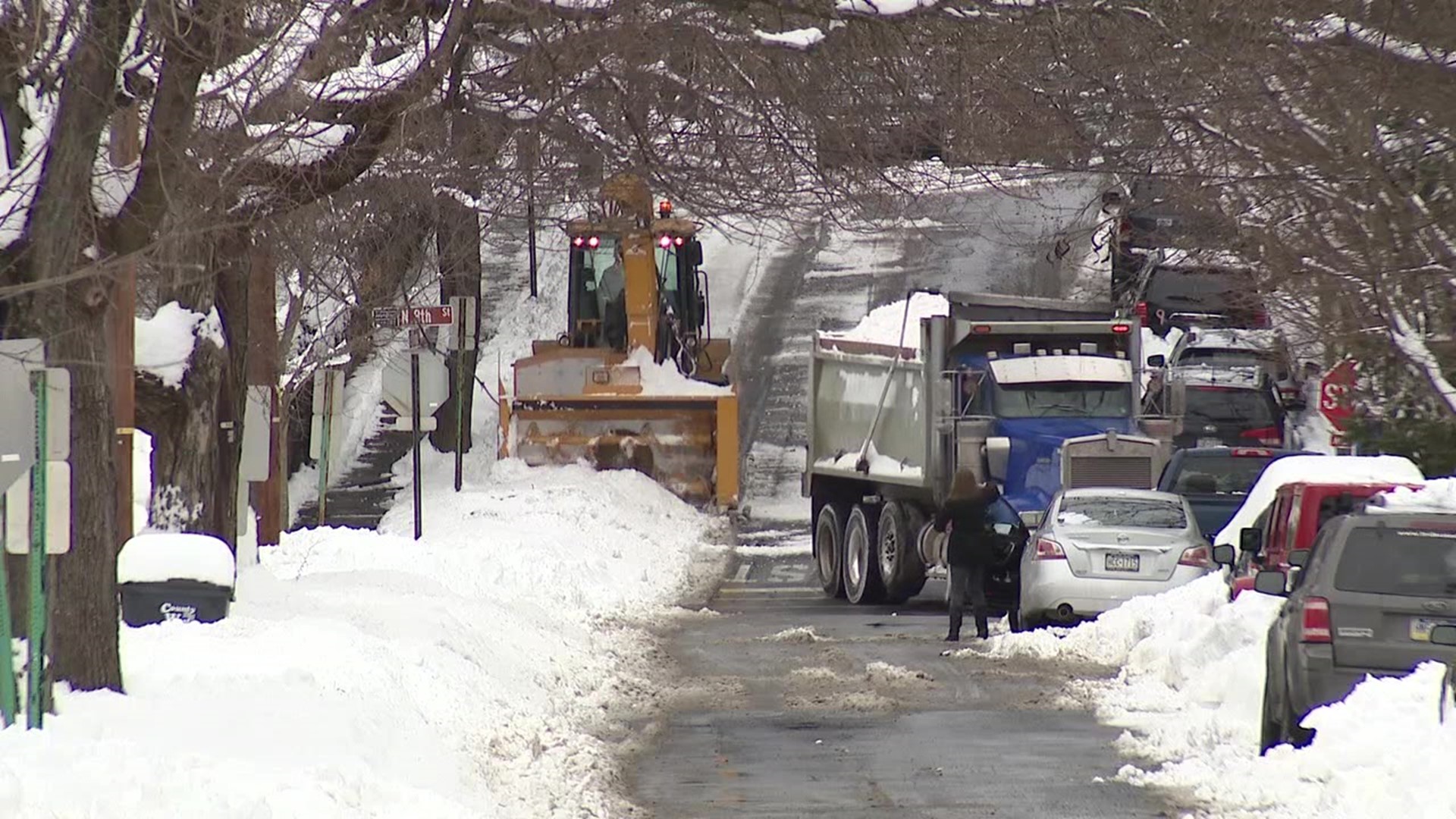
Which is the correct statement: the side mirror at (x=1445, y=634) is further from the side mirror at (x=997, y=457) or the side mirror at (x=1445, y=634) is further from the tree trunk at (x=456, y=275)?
the tree trunk at (x=456, y=275)

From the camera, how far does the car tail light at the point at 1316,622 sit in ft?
35.9

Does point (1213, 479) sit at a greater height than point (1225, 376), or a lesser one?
lesser

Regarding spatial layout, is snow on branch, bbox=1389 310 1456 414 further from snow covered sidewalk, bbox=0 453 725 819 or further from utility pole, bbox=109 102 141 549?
utility pole, bbox=109 102 141 549

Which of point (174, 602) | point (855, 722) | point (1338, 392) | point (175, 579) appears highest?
point (1338, 392)

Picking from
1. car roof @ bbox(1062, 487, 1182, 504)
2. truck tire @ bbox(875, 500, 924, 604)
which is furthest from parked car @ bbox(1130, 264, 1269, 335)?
car roof @ bbox(1062, 487, 1182, 504)

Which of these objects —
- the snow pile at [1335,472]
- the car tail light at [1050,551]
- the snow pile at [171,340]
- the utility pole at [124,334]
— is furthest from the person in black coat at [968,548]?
the utility pole at [124,334]

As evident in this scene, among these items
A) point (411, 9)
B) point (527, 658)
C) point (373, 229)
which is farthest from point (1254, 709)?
point (373, 229)

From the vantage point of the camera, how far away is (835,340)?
2684 cm

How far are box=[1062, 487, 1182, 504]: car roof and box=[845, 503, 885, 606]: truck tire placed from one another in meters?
4.54

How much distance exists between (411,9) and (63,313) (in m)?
3.47

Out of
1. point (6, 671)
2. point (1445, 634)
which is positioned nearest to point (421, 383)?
point (6, 671)

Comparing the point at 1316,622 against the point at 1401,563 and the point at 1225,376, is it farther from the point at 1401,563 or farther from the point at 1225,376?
the point at 1225,376

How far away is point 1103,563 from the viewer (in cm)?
1912

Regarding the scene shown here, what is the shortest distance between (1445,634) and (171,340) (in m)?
9.71
